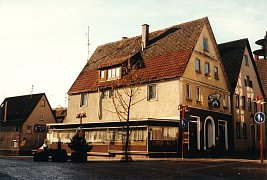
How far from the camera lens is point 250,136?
4019 cm

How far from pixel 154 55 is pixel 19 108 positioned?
1366 inches

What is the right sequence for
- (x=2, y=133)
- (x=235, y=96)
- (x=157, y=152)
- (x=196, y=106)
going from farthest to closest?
(x=2, y=133)
(x=235, y=96)
(x=196, y=106)
(x=157, y=152)

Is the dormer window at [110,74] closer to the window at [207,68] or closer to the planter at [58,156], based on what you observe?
the window at [207,68]

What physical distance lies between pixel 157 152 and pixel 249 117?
58.8 ft

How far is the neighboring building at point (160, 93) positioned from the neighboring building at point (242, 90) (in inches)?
70.7

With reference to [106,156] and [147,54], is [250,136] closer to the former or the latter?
[147,54]

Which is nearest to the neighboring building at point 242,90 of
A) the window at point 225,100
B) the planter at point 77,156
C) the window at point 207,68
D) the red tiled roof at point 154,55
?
the window at point 225,100

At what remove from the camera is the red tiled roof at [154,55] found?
31922 mm

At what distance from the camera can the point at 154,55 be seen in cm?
3453

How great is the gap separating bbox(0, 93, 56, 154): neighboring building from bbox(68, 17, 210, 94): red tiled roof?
810 inches

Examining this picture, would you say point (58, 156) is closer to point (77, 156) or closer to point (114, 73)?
point (77, 156)

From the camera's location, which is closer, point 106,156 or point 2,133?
point 106,156

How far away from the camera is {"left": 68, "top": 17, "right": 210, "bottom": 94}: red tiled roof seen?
105 ft

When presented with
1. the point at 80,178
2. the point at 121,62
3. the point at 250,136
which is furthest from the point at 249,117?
the point at 80,178
